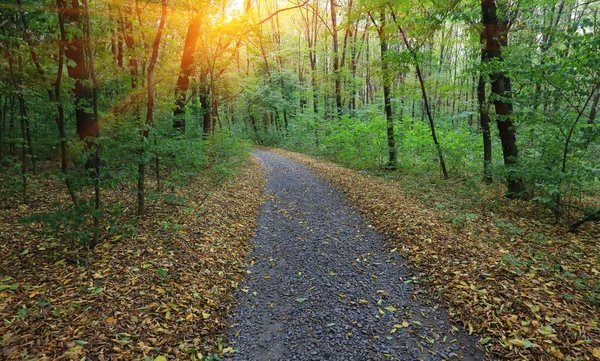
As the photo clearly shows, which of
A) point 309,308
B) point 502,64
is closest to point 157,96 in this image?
point 309,308

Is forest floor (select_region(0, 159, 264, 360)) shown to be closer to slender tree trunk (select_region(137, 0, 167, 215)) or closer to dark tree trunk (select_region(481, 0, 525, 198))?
slender tree trunk (select_region(137, 0, 167, 215))

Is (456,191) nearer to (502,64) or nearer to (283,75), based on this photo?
(502,64)

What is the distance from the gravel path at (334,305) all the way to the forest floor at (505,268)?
1.15ft

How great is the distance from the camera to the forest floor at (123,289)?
10.0 feet

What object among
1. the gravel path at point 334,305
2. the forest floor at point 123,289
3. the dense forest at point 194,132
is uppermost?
the dense forest at point 194,132

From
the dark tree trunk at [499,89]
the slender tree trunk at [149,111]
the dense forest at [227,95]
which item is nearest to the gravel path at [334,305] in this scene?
the slender tree trunk at [149,111]

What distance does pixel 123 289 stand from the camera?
3.87m

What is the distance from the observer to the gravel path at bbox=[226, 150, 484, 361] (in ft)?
11.0

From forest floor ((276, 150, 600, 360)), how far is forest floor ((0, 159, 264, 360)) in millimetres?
3177

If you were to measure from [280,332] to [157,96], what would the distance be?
8.75 metres

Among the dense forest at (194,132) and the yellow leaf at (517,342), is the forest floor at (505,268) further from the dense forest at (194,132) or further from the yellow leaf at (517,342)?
the dense forest at (194,132)

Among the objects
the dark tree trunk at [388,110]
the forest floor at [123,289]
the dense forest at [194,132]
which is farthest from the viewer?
Result: the dark tree trunk at [388,110]

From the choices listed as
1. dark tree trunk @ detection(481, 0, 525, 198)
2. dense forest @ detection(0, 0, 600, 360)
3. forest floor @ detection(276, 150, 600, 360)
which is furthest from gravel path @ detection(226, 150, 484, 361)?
dark tree trunk @ detection(481, 0, 525, 198)

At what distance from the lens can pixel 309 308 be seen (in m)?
4.07
